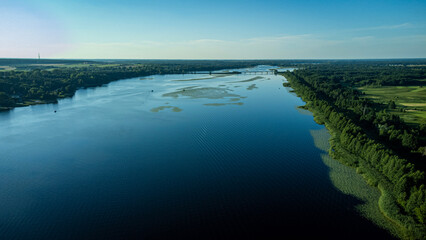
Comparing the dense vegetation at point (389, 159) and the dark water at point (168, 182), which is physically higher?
the dense vegetation at point (389, 159)

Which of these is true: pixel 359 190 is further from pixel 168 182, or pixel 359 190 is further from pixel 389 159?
pixel 168 182

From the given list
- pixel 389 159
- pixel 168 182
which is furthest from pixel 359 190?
pixel 168 182

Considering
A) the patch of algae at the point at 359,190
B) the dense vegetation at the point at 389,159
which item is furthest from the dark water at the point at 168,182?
the dense vegetation at the point at 389,159

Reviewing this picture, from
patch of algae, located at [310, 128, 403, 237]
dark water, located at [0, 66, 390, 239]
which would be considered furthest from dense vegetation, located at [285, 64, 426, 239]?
dark water, located at [0, 66, 390, 239]

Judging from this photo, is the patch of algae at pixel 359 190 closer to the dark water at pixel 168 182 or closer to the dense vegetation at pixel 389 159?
the dense vegetation at pixel 389 159

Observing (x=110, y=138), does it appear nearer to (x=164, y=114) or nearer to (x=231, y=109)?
(x=164, y=114)

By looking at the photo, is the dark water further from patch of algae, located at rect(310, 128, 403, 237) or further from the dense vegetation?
the dense vegetation
